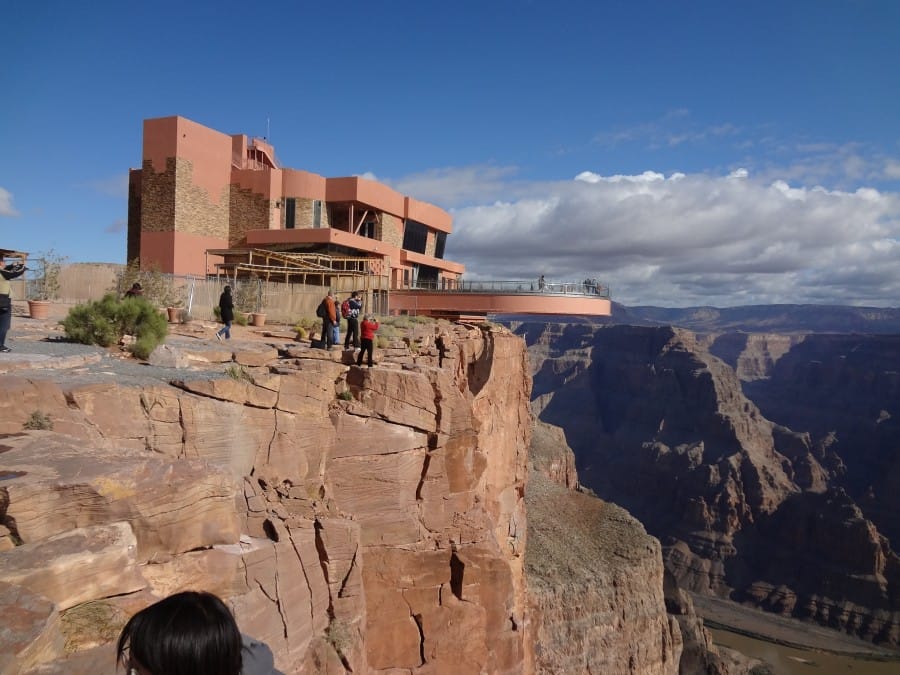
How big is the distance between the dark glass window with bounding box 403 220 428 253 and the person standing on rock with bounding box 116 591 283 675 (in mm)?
39708

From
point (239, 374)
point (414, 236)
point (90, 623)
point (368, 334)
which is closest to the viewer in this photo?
point (90, 623)

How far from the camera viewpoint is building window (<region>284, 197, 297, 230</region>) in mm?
36281

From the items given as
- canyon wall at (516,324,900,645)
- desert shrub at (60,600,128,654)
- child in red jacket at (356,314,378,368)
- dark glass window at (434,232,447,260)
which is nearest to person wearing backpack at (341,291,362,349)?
child in red jacket at (356,314,378,368)

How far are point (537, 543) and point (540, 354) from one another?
166m

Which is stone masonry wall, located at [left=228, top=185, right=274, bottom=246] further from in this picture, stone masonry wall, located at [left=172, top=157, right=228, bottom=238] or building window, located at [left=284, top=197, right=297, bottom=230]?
building window, located at [left=284, top=197, right=297, bottom=230]

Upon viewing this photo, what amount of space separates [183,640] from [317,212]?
36221 mm

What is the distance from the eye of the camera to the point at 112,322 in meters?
13.1

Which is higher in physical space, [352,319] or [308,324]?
[352,319]

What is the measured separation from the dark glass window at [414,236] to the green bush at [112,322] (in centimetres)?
2901

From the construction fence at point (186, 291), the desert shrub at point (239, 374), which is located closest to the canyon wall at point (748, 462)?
the construction fence at point (186, 291)

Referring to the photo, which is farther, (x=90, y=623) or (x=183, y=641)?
(x=90, y=623)

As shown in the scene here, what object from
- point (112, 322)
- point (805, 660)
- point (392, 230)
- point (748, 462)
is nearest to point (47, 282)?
point (112, 322)

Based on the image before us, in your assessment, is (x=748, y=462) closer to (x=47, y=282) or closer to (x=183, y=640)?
(x=47, y=282)

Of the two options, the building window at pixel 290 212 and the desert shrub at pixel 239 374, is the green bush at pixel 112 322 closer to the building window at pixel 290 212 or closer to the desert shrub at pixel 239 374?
the desert shrub at pixel 239 374
